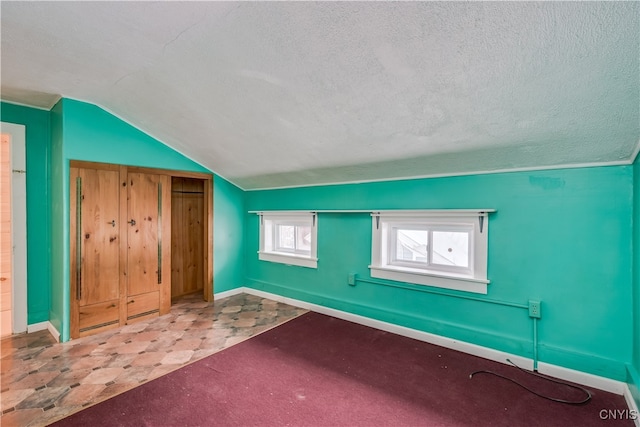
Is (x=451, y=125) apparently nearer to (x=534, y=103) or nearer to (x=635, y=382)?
(x=534, y=103)

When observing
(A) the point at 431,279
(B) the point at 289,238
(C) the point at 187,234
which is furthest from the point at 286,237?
(A) the point at 431,279

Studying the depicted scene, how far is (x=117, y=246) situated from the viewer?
3150 millimetres

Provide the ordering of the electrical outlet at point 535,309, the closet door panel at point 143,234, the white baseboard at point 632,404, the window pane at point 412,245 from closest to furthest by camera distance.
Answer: the white baseboard at point 632,404 → the electrical outlet at point 535,309 → the window pane at point 412,245 → the closet door panel at point 143,234

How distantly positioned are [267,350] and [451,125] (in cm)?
244

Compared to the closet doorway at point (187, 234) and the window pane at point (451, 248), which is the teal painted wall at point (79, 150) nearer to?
the closet doorway at point (187, 234)

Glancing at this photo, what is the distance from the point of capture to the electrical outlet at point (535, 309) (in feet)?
7.52

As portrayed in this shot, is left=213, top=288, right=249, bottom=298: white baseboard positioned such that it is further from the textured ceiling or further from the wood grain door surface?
the textured ceiling

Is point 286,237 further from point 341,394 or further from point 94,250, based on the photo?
point 341,394

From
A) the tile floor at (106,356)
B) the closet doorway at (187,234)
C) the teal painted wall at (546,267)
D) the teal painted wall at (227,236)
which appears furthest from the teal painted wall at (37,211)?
the teal painted wall at (546,267)

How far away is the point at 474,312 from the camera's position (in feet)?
8.50

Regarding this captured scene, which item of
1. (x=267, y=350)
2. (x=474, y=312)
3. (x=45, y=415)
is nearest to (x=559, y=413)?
(x=474, y=312)

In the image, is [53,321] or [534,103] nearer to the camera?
[534,103]

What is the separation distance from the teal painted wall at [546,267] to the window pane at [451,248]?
27 centimetres

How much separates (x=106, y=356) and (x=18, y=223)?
174cm
